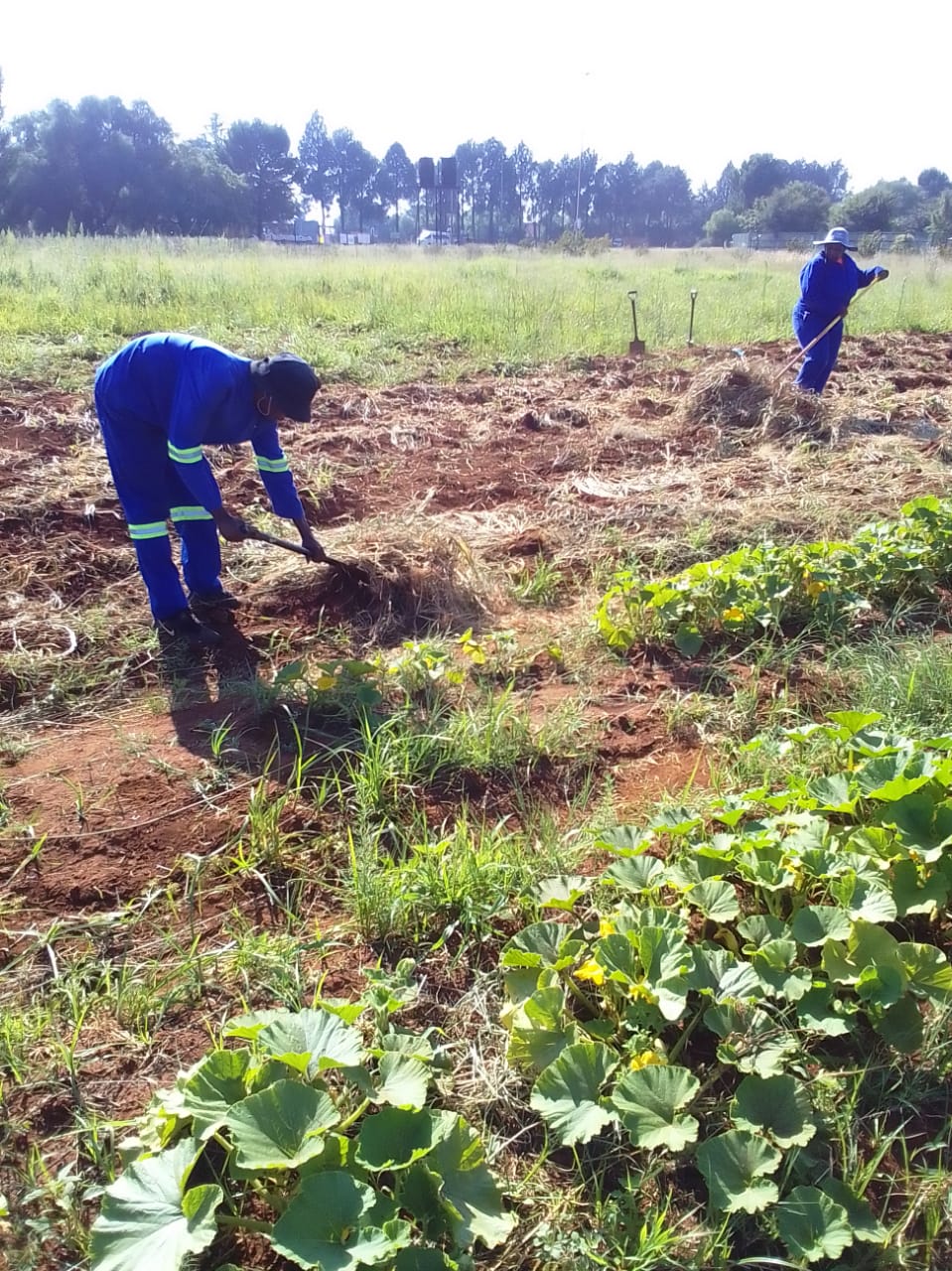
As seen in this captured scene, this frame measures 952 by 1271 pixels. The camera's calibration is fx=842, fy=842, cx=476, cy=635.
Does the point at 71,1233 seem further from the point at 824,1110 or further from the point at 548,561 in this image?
the point at 548,561

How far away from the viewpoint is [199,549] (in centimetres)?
386

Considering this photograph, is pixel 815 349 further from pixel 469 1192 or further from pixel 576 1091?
pixel 469 1192

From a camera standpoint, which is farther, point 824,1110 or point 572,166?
point 572,166

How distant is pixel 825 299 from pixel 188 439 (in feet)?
22.5

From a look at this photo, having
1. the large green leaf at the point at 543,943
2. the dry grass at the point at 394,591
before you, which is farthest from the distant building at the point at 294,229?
the large green leaf at the point at 543,943

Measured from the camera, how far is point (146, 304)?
10.8 m

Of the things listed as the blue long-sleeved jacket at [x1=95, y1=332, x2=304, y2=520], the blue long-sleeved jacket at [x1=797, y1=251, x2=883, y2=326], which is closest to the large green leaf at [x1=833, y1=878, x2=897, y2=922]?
the blue long-sleeved jacket at [x1=95, y1=332, x2=304, y2=520]

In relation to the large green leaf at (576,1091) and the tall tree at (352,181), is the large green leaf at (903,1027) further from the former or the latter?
the tall tree at (352,181)

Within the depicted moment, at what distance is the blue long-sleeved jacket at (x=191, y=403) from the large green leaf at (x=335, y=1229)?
2.52 m

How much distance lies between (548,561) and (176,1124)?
3.50 metres

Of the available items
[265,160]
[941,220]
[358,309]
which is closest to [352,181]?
[265,160]

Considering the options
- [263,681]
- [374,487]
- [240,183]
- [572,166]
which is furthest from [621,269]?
[572,166]

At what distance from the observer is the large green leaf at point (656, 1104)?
4.91ft

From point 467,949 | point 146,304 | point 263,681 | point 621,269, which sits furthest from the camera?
point 621,269
